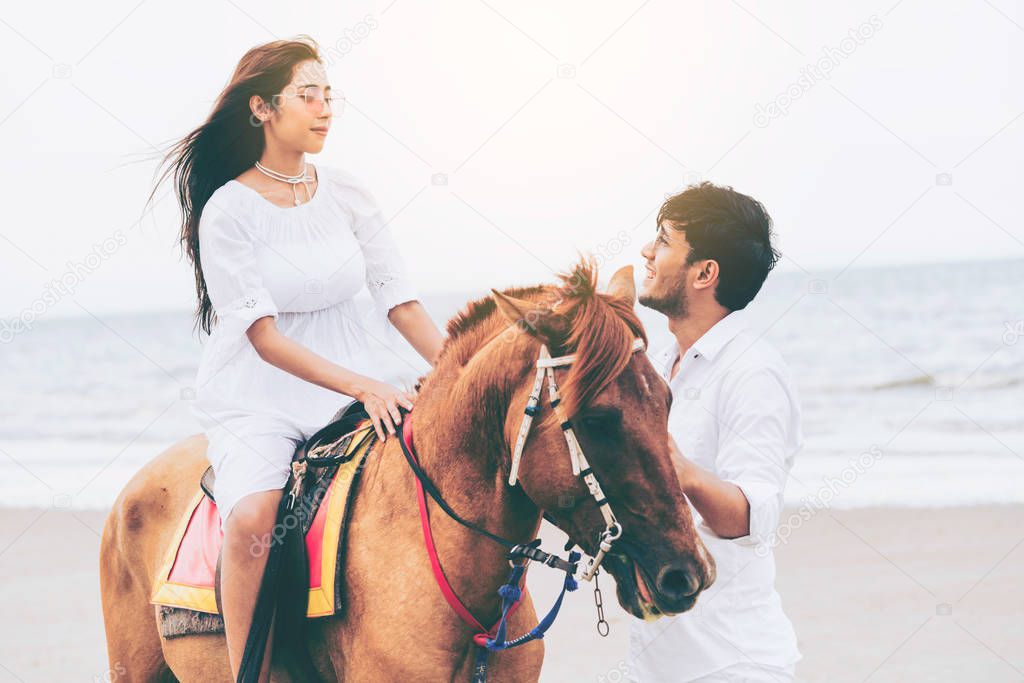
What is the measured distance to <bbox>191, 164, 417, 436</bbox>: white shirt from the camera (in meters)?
2.89

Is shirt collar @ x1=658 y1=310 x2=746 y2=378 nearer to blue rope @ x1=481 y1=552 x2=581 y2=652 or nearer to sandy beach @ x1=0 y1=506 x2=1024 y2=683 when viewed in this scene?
blue rope @ x1=481 y1=552 x2=581 y2=652

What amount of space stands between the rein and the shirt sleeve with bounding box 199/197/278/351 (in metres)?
0.56

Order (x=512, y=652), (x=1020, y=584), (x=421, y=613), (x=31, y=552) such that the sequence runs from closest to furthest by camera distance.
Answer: (x=421, y=613) < (x=512, y=652) < (x=1020, y=584) < (x=31, y=552)

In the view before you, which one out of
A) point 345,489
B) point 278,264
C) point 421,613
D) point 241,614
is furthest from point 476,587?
point 278,264

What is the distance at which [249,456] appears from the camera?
9.27 ft

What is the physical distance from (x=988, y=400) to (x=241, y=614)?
14.9 m

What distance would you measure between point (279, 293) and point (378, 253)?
0.44 metres

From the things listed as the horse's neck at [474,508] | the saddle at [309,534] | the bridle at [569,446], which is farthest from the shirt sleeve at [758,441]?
the saddle at [309,534]

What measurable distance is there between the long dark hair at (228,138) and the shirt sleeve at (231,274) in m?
0.28

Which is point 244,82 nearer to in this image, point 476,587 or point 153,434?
point 476,587

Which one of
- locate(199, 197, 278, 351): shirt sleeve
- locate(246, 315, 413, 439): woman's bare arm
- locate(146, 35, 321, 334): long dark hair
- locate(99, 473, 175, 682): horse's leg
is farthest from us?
locate(99, 473, 175, 682): horse's leg

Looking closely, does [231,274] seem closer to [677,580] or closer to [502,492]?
[502,492]

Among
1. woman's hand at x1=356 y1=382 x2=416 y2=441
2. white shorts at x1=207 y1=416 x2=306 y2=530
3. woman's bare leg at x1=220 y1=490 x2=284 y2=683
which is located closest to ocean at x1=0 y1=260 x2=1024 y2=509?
white shorts at x1=207 y1=416 x2=306 y2=530

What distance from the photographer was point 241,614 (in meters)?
2.74
